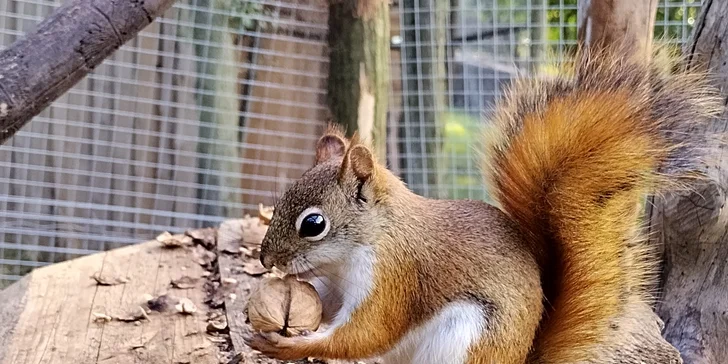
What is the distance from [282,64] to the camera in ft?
7.95

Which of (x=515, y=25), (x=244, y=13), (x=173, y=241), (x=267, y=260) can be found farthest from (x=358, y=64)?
(x=267, y=260)

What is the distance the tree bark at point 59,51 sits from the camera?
0.96 metres

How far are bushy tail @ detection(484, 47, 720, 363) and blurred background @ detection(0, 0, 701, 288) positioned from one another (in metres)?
1.23

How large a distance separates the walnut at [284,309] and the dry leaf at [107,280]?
659 mm

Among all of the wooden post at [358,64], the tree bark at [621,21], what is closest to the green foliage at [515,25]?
the wooden post at [358,64]

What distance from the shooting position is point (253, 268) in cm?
162

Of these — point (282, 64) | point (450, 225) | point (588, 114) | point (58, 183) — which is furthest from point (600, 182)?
point (58, 183)

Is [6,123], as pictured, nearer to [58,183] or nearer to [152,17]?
[152,17]

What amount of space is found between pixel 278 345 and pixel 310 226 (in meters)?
0.16

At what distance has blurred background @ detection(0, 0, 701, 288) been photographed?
7.63 feet

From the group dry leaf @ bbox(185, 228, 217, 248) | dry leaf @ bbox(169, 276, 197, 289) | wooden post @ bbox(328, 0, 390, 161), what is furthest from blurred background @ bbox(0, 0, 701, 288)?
dry leaf @ bbox(169, 276, 197, 289)

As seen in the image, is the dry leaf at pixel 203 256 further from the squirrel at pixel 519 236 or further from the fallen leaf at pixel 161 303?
the squirrel at pixel 519 236

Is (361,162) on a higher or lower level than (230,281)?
higher

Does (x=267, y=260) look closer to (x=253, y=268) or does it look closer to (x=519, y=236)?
(x=519, y=236)
